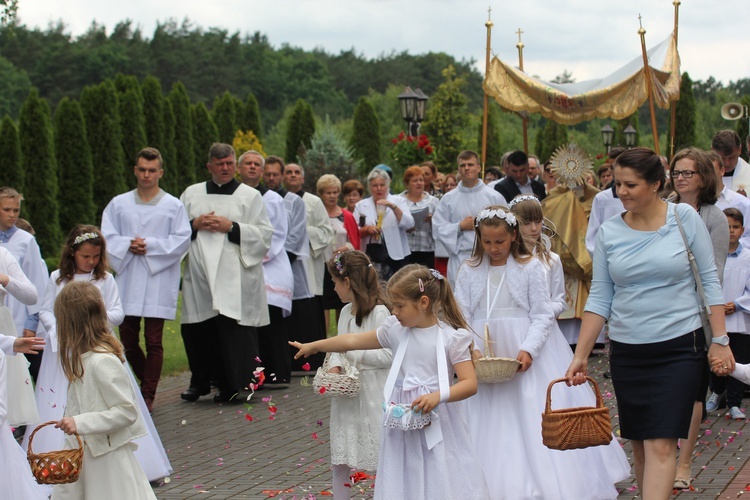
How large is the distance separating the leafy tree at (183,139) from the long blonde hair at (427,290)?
96.1ft

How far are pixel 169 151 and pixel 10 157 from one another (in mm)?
7240

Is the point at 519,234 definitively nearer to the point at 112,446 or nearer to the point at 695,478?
the point at 695,478

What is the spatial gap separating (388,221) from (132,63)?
205ft

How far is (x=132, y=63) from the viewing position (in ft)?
238

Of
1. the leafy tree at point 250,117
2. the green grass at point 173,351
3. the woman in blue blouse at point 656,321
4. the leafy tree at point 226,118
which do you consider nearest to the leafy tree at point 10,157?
the green grass at point 173,351

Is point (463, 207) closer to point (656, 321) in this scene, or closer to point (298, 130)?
point (656, 321)

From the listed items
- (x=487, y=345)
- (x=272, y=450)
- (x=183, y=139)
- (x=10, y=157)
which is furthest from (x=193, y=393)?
(x=183, y=139)

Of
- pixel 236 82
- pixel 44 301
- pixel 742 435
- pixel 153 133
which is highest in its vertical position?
pixel 236 82

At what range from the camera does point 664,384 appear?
5.35 metres

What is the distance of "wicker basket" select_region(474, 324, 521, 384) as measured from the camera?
638 centimetres

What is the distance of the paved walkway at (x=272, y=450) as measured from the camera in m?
7.21

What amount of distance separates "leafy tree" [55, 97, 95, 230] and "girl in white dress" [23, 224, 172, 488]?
20.8 m

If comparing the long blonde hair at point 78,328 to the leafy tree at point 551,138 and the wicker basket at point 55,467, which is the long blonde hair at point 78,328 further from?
the leafy tree at point 551,138

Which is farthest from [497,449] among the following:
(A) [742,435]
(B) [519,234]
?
(A) [742,435]
